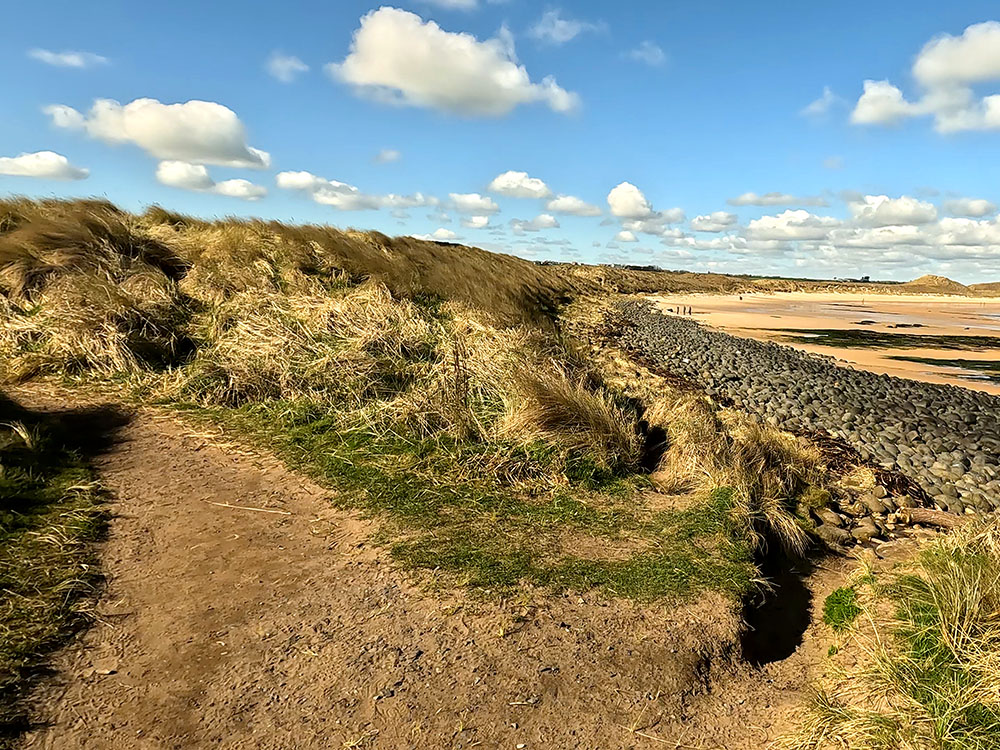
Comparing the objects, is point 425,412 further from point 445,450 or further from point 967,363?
point 967,363

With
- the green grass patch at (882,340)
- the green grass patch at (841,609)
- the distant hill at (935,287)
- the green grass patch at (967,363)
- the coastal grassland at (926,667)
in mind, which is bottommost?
the green grass patch at (841,609)

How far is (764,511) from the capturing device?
527 centimetres

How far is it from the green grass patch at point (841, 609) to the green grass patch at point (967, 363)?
499 inches

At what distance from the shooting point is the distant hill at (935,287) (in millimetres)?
64981

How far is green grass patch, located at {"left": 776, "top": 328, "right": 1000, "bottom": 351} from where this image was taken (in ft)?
60.3

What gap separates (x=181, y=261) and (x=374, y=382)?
23.1 feet

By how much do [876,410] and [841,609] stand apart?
7080 mm

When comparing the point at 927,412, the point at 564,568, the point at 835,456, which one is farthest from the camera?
the point at 927,412

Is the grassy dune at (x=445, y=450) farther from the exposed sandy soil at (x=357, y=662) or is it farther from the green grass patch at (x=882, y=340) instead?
the green grass patch at (x=882, y=340)

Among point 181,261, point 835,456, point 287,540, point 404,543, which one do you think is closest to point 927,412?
point 835,456

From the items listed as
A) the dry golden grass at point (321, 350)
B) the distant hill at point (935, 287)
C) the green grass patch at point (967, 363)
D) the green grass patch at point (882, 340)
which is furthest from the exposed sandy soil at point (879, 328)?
the distant hill at point (935, 287)

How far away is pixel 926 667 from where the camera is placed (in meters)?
2.92

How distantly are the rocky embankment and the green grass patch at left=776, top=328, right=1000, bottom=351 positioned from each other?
14.8ft

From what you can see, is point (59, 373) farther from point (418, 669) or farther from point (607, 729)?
point (607, 729)
